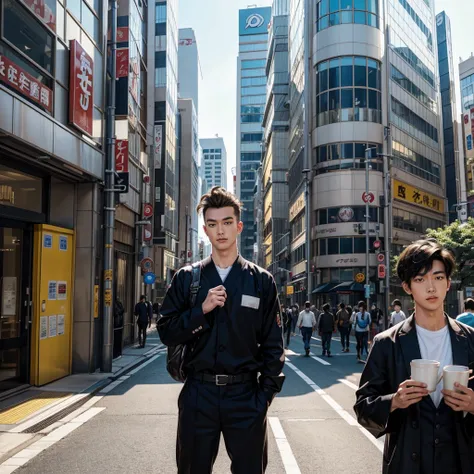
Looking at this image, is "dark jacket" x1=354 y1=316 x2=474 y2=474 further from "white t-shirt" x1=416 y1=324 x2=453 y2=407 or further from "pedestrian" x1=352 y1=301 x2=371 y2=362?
"pedestrian" x1=352 y1=301 x2=371 y2=362

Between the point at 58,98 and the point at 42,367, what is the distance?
18.1ft

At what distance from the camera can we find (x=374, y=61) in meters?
50.8

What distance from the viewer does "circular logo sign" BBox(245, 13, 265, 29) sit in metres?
176

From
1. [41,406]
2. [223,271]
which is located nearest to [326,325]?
[41,406]

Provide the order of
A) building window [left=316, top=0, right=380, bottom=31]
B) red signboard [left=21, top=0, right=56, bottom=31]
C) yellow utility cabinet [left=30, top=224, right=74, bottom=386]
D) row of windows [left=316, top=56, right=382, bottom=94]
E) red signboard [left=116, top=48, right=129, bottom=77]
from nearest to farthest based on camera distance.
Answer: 1. red signboard [left=21, top=0, right=56, bottom=31]
2. yellow utility cabinet [left=30, top=224, right=74, bottom=386]
3. red signboard [left=116, top=48, right=129, bottom=77]
4. row of windows [left=316, top=56, right=382, bottom=94]
5. building window [left=316, top=0, right=380, bottom=31]

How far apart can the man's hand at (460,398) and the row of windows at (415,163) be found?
167ft

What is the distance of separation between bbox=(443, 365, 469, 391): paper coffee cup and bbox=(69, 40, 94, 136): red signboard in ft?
36.6

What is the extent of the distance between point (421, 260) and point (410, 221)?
2112 inches

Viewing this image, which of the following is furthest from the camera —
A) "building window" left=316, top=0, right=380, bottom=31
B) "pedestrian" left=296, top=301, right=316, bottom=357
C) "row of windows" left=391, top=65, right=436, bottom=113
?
"row of windows" left=391, top=65, right=436, bottom=113

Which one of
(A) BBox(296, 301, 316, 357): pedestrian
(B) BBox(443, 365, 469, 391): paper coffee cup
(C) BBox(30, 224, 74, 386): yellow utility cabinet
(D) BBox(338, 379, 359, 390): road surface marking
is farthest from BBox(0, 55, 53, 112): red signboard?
(A) BBox(296, 301, 316, 357): pedestrian

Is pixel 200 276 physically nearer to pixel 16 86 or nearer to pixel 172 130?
pixel 16 86

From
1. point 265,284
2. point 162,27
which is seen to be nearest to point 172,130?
point 162,27

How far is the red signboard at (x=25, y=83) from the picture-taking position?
9.48 meters

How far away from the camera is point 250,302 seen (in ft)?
12.1
